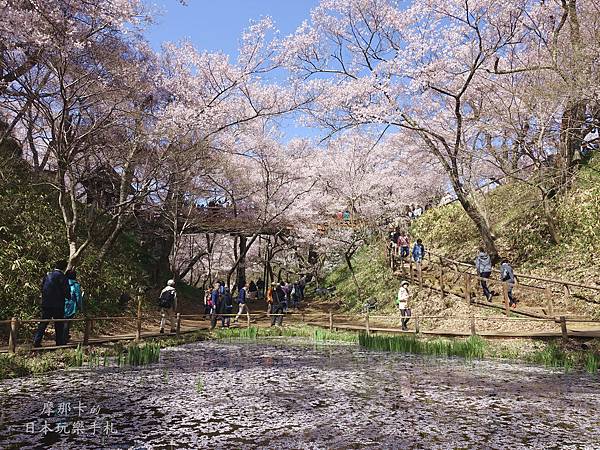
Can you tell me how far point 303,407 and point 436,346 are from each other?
229 inches

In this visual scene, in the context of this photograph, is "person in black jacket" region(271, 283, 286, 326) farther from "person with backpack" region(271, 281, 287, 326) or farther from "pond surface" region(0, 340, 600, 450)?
"pond surface" region(0, 340, 600, 450)

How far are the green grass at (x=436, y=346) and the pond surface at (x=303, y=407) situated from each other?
3.36 feet

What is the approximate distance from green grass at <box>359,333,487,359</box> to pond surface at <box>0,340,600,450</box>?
103 cm

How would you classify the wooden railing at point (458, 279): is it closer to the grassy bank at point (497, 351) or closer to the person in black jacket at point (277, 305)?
the grassy bank at point (497, 351)

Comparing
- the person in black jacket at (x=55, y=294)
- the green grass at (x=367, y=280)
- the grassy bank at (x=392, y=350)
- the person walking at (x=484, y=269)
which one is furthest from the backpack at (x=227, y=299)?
the person walking at (x=484, y=269)

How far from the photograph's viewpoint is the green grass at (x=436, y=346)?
414 inches

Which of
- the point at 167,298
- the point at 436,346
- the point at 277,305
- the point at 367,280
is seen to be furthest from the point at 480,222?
the point at 167,298

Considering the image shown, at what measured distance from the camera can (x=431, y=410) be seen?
5.83 meters

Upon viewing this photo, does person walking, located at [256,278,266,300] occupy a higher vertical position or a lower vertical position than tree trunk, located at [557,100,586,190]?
lower

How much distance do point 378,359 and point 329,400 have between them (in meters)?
4.14

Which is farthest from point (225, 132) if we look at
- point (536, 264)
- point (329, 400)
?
point (329, 400)

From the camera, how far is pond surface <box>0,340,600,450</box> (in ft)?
15.0

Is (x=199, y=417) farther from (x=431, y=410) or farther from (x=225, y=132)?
(x=225, y=132)

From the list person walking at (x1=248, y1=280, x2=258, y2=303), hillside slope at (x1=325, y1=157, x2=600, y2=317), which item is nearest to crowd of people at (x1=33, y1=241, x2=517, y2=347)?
hillside slope at (x1=325, y1=157, x2=600, y2=317)
